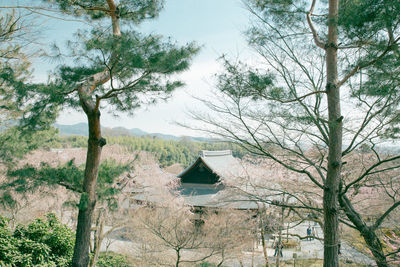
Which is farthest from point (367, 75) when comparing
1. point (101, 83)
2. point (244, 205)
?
point (244, 205)

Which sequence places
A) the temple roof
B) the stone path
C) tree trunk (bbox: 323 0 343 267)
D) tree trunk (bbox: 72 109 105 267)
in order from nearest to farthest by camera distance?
tree trunk (bbox: 323 0 343 267) < tree trunk (bbox: 72 109 105 267) < the stone path < the temple roof

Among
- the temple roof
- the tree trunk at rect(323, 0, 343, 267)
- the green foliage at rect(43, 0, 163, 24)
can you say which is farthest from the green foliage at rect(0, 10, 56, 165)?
the temple roof

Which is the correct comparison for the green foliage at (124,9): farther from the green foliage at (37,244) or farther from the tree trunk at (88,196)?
the green foliage at (37,244)

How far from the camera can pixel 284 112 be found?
3512 millimetres

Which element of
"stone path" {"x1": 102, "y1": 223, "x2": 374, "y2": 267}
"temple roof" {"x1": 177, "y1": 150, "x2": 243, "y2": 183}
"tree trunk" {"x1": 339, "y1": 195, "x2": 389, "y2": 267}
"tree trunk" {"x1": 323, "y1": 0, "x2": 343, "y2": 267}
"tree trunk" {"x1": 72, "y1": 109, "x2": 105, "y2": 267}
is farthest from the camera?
"temple roof" {"x1": 177, "y1": 150, "x2": 243, "y2": 183}

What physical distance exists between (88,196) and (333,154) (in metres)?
3.01

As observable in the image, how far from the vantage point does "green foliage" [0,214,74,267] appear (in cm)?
425

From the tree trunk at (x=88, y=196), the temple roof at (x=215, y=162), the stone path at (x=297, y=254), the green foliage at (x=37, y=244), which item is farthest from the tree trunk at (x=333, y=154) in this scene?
the temple roof at (x=215, y=162)

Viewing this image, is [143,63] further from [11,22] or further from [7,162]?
[7,162]

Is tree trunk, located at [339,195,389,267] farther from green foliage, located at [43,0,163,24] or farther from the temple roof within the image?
the temple roof

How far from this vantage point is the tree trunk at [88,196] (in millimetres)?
3551

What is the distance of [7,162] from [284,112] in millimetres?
4615

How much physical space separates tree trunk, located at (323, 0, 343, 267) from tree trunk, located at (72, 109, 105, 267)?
9.33 ft

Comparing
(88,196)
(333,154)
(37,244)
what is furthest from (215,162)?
(333,154)
